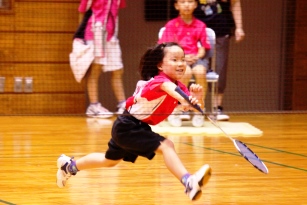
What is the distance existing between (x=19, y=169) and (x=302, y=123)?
420 centimetres

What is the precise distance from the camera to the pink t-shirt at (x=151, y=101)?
428 cm

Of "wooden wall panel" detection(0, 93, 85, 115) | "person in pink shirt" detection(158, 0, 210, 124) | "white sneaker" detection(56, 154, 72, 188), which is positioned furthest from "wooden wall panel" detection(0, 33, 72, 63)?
"white sneaker" detection(56, 154, 72, 188)

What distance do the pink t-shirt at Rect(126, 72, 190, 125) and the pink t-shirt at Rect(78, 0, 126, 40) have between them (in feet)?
14.2

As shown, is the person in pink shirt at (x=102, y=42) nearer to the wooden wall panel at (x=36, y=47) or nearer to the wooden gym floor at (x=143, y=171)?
the wooden wall panel at (x=36, y=47)

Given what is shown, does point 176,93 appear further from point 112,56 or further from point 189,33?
point 112,56

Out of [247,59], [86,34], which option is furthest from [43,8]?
[247,59]

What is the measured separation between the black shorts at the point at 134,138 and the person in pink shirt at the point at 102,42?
4.24 meters

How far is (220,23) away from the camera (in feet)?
27.9

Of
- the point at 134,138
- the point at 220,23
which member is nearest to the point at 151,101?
the point at 134,138

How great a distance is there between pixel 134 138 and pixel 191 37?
12.8 ft

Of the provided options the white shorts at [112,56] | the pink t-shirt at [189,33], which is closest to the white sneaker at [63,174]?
the pink t-shirt at [189,33]

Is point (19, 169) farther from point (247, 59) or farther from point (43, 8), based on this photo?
point (247, 59)

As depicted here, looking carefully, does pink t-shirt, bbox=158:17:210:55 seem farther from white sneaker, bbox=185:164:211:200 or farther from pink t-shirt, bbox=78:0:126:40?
white sneaker, bbox=185:164:211:200

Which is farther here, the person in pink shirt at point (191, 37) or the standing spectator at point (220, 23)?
the standing spectator at point (220, 23)
